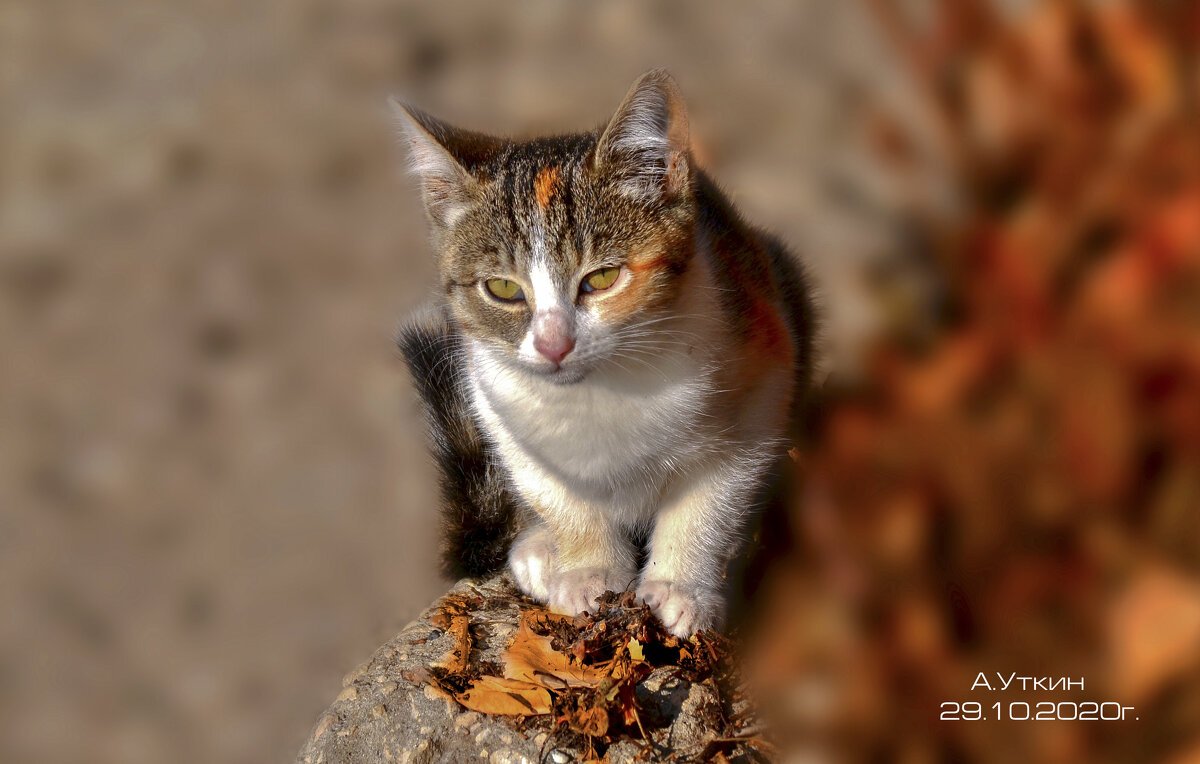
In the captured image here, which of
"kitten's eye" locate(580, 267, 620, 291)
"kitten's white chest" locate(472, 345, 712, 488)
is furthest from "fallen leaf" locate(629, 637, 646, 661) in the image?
"kitten's eye" locate(580, 267, 620, 291)

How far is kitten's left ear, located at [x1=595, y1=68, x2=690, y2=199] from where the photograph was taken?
1.81 m

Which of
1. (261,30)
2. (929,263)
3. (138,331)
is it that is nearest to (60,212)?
(138,331)

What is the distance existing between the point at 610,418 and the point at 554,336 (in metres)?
0.28

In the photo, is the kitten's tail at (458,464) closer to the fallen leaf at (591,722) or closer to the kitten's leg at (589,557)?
the kitten's leg at (589,557)

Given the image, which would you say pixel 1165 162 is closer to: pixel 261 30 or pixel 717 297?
pixel 717 297

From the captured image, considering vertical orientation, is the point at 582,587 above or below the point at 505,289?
below

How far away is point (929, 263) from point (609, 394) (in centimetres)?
140

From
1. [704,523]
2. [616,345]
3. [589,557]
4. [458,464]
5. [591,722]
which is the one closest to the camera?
[591,722]

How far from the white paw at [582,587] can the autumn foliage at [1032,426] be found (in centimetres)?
150

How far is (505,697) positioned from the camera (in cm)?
Answer: 169

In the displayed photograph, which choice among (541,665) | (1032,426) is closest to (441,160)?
(541,665)

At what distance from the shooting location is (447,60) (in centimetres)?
486

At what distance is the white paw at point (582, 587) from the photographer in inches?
80.3

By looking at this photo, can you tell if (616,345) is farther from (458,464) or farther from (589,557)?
(458,464)
